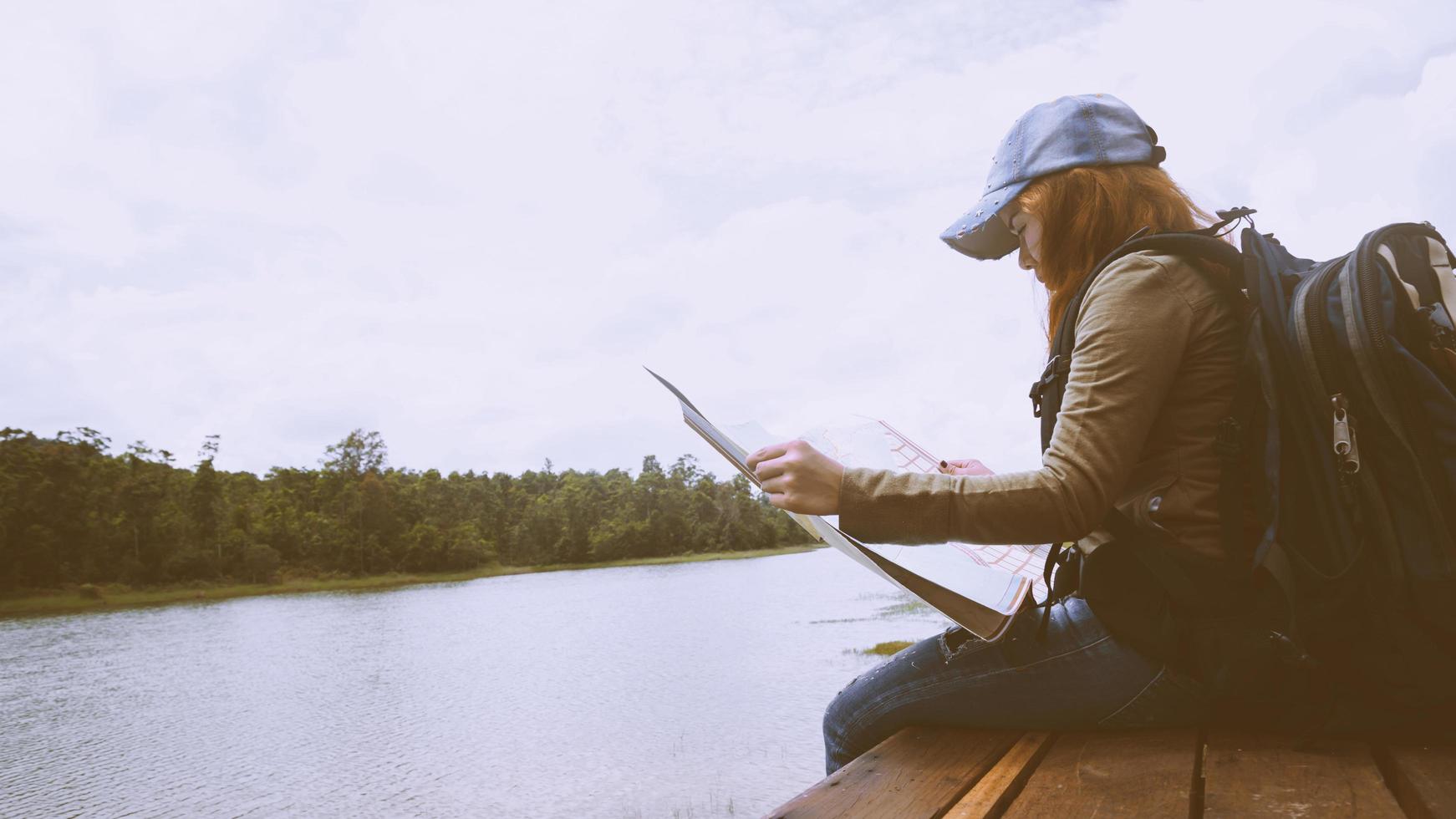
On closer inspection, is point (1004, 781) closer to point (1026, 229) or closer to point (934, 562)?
point (934, 562)

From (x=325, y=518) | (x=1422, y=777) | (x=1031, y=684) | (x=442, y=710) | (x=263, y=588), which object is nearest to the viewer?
(x=1422, y=777)

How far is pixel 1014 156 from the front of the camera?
5.45ft

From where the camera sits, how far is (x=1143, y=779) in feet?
4.46

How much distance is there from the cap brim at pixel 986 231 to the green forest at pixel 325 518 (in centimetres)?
3086

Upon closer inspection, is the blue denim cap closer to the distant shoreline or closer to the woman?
the woman

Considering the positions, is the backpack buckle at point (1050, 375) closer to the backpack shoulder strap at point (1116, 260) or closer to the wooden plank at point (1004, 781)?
the backpack shoulder strap at point (1116, 260)

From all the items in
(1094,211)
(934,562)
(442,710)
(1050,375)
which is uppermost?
(1094,211)

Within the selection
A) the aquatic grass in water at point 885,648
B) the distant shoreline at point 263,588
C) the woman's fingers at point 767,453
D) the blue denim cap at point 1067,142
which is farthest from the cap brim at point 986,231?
the distant shoreline at point 263,588

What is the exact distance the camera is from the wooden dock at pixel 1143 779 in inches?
48.4

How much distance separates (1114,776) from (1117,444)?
51cm

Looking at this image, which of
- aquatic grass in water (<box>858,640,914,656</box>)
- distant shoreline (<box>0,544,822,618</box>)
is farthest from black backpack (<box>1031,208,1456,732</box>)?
distant shoreline (<box>0,544,822,618</box>)

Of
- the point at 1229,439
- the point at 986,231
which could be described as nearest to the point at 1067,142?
the point at 986,231

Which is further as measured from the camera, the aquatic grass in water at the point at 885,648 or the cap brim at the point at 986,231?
Answer: the aquatic grass in water at the point at 885,648

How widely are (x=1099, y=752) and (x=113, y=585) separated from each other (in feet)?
219
